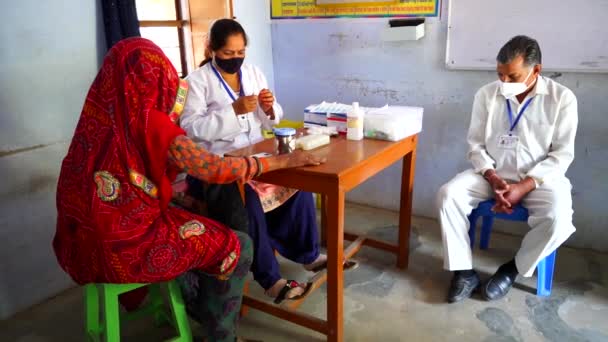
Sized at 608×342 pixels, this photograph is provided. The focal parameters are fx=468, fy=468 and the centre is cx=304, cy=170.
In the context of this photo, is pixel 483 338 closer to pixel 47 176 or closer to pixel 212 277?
pixel 212 277

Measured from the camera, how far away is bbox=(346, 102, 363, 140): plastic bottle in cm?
213

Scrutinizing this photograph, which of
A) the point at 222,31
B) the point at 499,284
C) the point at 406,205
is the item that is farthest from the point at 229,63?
the point at 499,284

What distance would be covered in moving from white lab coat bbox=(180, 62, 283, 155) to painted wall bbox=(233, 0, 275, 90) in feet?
3.19

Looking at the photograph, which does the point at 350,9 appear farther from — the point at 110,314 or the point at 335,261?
the point at 110,314

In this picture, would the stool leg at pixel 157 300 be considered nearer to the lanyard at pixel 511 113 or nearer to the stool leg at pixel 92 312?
the stool leg at pixel 92 312

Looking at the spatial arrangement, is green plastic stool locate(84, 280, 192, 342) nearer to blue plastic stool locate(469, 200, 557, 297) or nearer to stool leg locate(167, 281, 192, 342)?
stool leg locate(167, 281, 192, 342)

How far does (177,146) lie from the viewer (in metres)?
1.47

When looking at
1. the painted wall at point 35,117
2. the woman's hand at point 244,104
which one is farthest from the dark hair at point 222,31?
the painted wall at point 35,117

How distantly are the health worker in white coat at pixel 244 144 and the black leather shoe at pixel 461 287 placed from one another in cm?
66

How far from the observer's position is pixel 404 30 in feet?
9.36

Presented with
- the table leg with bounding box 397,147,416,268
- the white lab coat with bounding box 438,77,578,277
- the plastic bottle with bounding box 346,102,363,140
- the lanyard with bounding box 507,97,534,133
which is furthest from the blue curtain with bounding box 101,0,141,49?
the lanyard with bounding box 507,97,534,133

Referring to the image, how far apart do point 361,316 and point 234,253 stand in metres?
0.83

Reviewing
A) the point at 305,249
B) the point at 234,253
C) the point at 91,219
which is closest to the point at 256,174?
the point at 234,253

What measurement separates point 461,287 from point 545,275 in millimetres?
422
